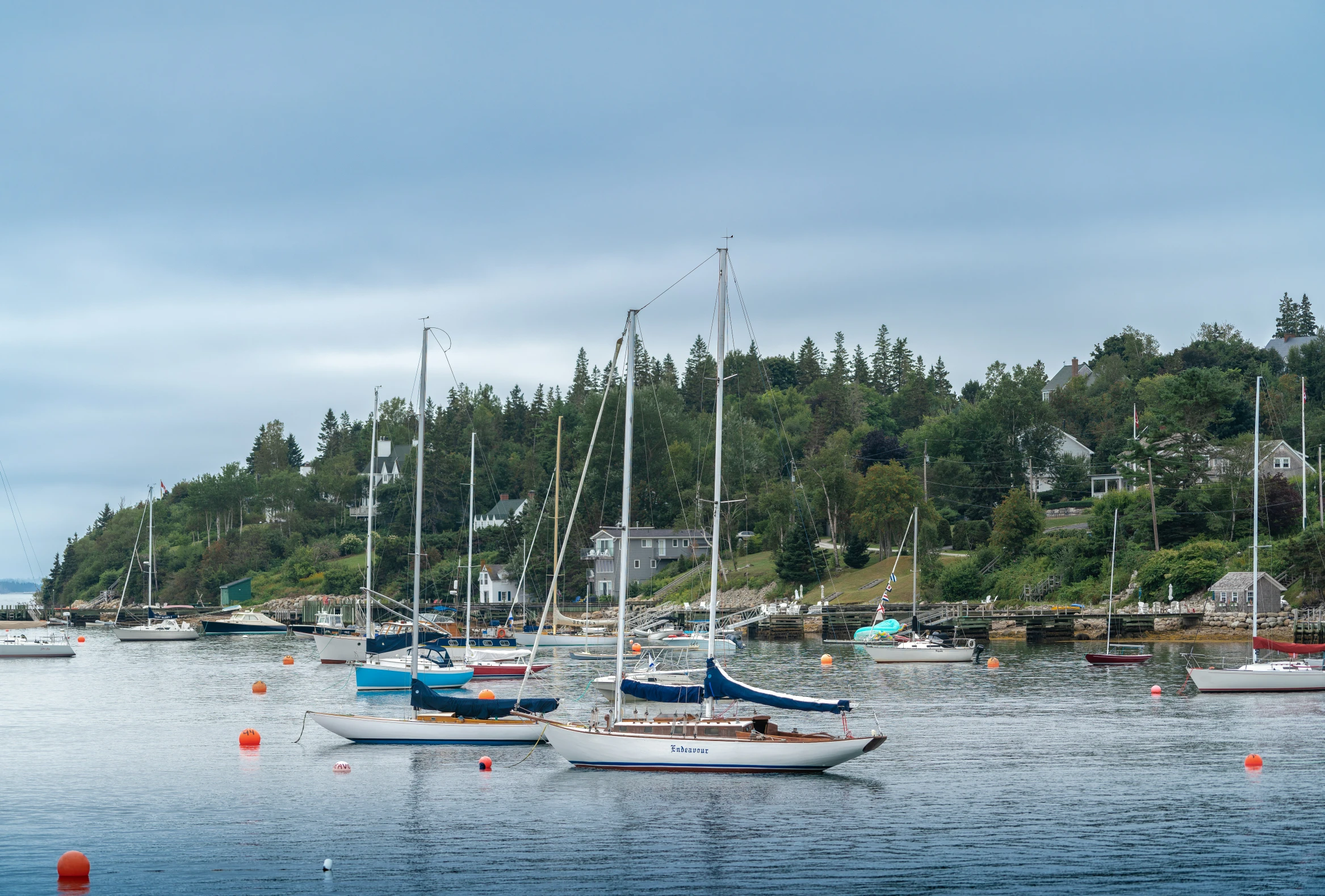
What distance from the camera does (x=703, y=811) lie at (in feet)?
112

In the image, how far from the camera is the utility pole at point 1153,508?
108 meters

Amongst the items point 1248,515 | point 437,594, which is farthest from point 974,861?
point 437,594

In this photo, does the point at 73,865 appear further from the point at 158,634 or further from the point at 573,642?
the point at 158,634

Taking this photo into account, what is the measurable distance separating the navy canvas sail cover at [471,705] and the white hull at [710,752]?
5.70 m

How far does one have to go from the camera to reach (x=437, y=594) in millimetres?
159250

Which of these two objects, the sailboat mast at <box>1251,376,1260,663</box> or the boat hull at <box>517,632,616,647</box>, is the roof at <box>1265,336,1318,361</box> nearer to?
the sailboat mast at <box>1251,376,1260,663</box>

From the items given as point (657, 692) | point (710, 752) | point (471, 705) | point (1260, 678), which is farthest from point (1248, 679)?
point (471, 705)

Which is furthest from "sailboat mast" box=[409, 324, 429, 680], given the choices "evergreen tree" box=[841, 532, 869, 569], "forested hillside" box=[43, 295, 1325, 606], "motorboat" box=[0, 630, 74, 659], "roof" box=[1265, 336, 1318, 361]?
"roof" box=[1265, 336, 1318, 361]

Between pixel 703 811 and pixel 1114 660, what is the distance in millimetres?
51458

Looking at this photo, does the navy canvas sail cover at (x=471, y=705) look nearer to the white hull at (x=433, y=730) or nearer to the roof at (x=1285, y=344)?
the white hull at (x=433, y=730)

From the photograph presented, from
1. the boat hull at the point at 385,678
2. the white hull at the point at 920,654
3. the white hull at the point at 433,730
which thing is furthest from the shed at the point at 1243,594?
the white hull at the point at 433,730

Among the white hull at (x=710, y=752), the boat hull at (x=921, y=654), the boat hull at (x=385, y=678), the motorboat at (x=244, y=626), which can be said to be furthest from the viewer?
the motorboat at (x=244, y=626)

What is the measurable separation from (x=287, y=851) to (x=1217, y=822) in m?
24.1

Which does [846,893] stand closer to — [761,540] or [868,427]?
[761,540]
